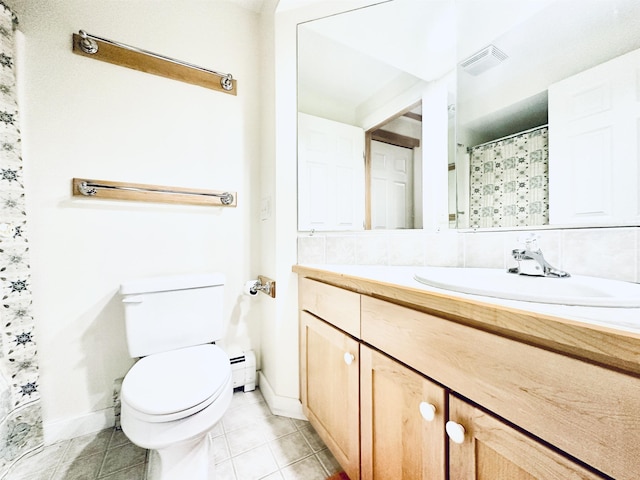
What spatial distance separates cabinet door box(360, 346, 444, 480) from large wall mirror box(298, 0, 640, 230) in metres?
0.74

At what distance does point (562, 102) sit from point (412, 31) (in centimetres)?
79

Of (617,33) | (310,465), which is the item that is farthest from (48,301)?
(617,33)

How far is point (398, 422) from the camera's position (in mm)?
701

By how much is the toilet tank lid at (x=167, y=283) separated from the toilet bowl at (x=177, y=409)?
314mm

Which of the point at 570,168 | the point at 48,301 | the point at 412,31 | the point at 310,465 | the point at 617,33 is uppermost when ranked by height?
the point at 412,31

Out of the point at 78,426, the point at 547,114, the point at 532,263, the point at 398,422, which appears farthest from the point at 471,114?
the point at 78,426

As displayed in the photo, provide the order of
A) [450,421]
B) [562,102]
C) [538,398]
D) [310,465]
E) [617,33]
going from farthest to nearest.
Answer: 1. [310,465]
2. [562,102]
3. [617,33]
4. [450,421]
5. [538,398]

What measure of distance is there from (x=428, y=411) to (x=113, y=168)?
63.8 inches

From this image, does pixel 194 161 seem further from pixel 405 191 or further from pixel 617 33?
pixel 617 33

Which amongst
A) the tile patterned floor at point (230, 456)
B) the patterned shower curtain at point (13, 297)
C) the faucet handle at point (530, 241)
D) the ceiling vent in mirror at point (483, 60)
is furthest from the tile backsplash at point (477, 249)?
the patterned shower curtain at point (13, 297)

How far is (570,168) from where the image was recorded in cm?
85

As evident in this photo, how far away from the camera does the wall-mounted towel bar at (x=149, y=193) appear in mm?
1192

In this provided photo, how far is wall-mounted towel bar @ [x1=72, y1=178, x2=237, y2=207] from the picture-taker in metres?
1.19

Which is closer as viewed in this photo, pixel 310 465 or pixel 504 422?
pixel 504 422
